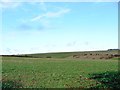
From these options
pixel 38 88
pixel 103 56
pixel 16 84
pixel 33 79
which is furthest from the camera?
pixel 103 56

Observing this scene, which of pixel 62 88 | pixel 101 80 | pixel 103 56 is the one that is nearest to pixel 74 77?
pixel 101 80

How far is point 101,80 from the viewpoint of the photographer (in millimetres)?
29406

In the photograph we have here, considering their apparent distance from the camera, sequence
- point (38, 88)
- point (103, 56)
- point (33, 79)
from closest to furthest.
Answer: point (38, 88), point (33, 79), point (103, 56)

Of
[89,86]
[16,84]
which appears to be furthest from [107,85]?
[16,84]

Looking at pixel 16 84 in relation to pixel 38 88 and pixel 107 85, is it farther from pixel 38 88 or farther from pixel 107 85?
pixel 107 85

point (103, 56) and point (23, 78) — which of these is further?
point (103, 56)

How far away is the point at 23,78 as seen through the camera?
31.2m

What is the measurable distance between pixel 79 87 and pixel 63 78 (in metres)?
4.51

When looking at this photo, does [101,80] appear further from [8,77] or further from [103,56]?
[103,56]

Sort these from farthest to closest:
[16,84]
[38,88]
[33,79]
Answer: [33,79]
[16,84]
[38,88]

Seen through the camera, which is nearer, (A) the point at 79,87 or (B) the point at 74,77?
(A) the point at 79,87

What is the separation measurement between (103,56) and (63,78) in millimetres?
47434

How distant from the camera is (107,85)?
2778cm

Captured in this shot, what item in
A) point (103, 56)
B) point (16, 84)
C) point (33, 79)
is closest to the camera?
point (16, 84)
